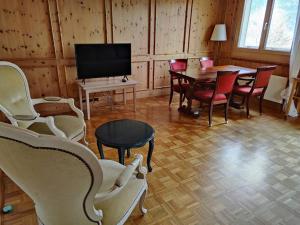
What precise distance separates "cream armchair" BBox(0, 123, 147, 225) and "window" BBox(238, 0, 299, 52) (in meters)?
4.11

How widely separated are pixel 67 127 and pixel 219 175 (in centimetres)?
159

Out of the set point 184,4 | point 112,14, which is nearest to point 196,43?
point 184,4

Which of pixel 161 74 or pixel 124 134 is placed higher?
pixel 161 74

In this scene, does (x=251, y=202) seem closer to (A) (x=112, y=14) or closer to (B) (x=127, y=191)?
(B) (x=127, y=191)

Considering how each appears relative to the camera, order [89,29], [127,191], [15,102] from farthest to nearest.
A: 1. [89,29]
2. [15,102]
3. [127,191]

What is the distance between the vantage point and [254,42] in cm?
432

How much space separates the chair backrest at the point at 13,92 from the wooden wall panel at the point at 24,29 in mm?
1254

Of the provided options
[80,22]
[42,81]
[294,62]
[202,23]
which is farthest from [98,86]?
[294,62]

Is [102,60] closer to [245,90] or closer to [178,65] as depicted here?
[178,65]

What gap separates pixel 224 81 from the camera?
305 cm

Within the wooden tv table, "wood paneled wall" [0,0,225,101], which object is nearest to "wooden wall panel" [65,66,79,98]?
"wood paneled wall" [0,0,225,101]

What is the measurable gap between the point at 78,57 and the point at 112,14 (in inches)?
40.0

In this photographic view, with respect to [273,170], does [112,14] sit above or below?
above

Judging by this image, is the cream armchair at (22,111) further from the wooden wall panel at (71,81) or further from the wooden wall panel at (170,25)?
the wooden wall panel at (170,25)
